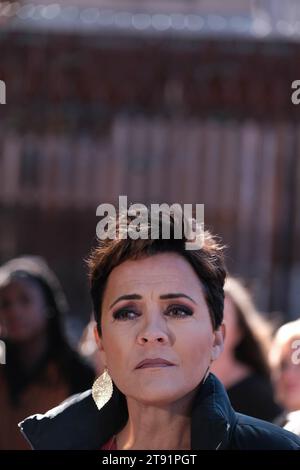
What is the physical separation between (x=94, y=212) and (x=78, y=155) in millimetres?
396

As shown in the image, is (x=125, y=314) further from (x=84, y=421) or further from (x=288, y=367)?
(x=288, y=367)

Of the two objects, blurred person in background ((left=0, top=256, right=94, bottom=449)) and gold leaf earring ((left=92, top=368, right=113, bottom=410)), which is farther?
blurred person in background ((left=0, top=256, right=94, bottom=449))

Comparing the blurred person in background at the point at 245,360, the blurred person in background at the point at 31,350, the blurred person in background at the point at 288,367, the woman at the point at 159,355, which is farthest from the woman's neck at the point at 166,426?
the blurred person in background at the point at 31,350

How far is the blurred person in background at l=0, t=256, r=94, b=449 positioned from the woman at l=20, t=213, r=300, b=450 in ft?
6.36

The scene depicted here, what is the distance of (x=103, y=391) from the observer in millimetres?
2188

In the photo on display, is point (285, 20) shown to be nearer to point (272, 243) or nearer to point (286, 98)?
point (286, 98)

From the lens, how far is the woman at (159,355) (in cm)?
199

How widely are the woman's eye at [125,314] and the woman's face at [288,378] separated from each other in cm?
162

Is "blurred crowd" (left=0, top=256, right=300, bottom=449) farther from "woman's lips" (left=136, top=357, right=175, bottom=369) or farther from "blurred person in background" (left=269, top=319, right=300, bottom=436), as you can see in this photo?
"woman's lips" (left=136, top=357, right=175, bottom=369)

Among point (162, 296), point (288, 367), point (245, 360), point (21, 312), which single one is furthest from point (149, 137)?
point (162, 296)

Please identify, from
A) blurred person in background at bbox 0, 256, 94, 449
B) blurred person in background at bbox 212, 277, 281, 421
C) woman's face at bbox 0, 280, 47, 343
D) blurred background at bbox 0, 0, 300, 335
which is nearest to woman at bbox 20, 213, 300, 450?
blurred person in background at bbox 212, 277, 281, 421

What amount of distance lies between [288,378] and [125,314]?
1733 mm

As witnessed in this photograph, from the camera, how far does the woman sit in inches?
78.2

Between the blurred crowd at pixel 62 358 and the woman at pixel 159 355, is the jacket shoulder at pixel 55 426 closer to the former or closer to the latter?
the woman at pixel 159 355
